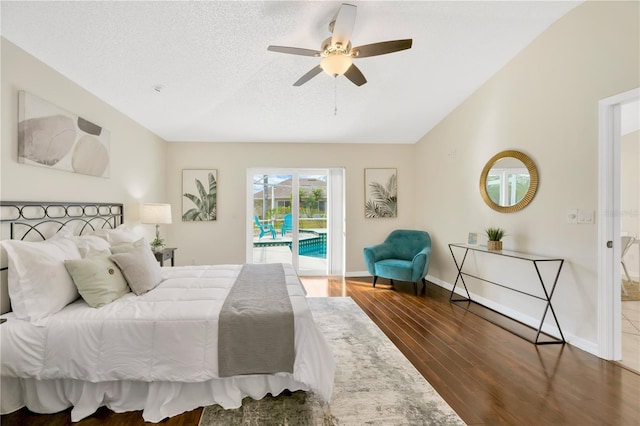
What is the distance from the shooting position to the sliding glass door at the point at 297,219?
5578mm

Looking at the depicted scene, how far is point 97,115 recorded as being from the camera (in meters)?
3.23

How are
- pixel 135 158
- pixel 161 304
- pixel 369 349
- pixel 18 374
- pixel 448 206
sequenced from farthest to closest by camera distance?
1. pixel 448 206
2. pixel 135 158
3. pixel 369 349
4. pixel 161 304
5. pixel 18 374

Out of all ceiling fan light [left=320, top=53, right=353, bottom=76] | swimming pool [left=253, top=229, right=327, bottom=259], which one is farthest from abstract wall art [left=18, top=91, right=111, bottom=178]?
swimming pool [left=253, top=229, right=327, bottom=259]

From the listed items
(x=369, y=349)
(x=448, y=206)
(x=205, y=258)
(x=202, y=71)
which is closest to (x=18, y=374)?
(x=369, y=349)

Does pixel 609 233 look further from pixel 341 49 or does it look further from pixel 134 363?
pixel 134 363

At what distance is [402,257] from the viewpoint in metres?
5.23

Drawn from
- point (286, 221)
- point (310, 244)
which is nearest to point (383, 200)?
point (310, 244)

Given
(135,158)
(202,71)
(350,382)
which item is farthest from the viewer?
(135,158)

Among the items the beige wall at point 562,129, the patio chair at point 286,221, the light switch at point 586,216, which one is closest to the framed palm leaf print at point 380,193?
the patio chair at point 286,221

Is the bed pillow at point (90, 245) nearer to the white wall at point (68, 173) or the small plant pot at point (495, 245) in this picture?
the white wall at point (68, 173)

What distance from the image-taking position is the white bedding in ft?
5.82

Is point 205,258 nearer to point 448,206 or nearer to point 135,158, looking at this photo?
point 135,158

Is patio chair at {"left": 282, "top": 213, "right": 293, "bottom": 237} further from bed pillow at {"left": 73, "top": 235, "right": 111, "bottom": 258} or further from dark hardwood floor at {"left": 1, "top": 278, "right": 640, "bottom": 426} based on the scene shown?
bed pillow at {"left": 73, "top": 235, "right": 111, "bottom": 258}

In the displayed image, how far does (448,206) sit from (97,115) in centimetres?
478
